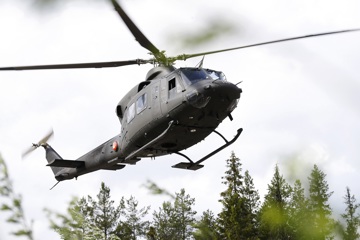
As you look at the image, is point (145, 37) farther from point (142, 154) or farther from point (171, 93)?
point (142, 154)

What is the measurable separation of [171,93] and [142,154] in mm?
2935

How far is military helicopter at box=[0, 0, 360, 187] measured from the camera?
16.6 metres

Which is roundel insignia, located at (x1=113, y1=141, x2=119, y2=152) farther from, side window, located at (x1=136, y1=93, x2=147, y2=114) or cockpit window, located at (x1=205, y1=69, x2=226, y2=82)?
cockpit window, located at (x1=205, y1=69, x2=226, y2=82)

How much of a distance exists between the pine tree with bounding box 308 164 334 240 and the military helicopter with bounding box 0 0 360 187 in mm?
11314

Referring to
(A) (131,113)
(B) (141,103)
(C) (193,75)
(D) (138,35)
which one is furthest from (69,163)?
(C) (193,75)

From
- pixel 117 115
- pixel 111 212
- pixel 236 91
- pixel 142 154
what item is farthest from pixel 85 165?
pixel 111 212

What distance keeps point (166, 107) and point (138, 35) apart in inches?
103

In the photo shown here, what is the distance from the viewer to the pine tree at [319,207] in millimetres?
3322

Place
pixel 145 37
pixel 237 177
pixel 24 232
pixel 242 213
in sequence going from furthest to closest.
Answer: pixel 237 177, pixel 242 213, pixel 145 37, pixel 24 232

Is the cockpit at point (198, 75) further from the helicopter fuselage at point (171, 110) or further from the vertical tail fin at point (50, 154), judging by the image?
the vertical tail fin at point (50, 154)

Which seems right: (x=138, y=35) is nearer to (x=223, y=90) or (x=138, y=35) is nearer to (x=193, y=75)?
(x=193, y=75)

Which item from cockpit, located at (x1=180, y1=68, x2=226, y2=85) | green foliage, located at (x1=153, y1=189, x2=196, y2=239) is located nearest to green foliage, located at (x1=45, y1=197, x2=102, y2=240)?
green foliage, located at (x1=153, y1=189, x2=196, y2=239)

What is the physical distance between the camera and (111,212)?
2205 inches

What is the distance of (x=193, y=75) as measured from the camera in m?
17.4
